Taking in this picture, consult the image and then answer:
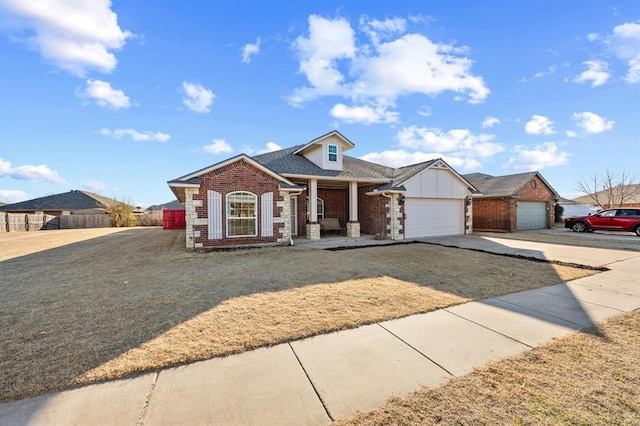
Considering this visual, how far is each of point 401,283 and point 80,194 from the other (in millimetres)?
49034

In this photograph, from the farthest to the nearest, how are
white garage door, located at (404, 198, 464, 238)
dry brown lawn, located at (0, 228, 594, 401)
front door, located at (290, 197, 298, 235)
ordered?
front door, located at (290, 197, 298, 235), white garage door, located at (404, 198, 464, 238), dry brown lawn, located at (0, 228, 594, 401)

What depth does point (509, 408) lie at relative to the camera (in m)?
2.28

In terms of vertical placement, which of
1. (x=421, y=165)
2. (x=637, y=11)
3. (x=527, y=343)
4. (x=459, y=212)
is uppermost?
(x=637, y=11)

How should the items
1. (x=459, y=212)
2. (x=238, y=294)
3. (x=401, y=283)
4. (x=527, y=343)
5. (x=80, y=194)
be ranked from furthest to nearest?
(x=80, y=194), (x=459, y=212), (x=401, y=283), (x=238, y=294), (x=527, y=343)


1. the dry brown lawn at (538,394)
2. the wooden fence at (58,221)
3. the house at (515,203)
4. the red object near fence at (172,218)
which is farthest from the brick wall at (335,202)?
the wooden fence at (58,221)

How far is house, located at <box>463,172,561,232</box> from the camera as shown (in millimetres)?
18672

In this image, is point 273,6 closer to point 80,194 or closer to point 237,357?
point 237,357

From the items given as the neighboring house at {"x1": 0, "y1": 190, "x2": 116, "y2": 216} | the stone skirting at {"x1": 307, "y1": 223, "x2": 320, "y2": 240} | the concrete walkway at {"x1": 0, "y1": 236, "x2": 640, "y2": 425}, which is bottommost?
the concrete walkway at {"x1": 0, "y1": 236, "x2": 640, "y2": 425}

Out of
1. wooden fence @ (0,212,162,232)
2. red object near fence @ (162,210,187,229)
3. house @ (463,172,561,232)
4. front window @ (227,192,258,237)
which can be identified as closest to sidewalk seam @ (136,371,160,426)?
front window @ (227,192,258,237)

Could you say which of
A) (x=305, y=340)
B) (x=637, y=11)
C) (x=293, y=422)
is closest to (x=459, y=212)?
(x=637, y=11)

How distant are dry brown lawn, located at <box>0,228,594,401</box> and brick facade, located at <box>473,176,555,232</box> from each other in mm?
11763

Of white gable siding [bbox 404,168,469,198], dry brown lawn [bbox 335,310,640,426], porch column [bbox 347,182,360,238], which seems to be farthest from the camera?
white gable siding [bbox 404,168,469,198]

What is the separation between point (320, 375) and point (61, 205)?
4790 cm

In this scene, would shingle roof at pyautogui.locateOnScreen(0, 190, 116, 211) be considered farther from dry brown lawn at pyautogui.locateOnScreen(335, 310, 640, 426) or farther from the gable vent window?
dry brown lawn at pyautogui.locateOnScreen(335, 310, 640, 426)
